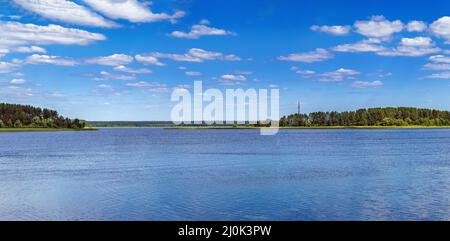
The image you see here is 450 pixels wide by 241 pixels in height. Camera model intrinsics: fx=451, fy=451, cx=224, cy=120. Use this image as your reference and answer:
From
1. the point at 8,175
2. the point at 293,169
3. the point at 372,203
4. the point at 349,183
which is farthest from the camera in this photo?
the point at 293,169

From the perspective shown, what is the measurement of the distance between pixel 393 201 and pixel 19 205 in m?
20.7

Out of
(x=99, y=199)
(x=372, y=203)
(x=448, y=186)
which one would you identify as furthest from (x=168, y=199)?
(x=448, y=186)

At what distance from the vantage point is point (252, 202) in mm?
25203

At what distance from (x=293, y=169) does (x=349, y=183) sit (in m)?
10.6
